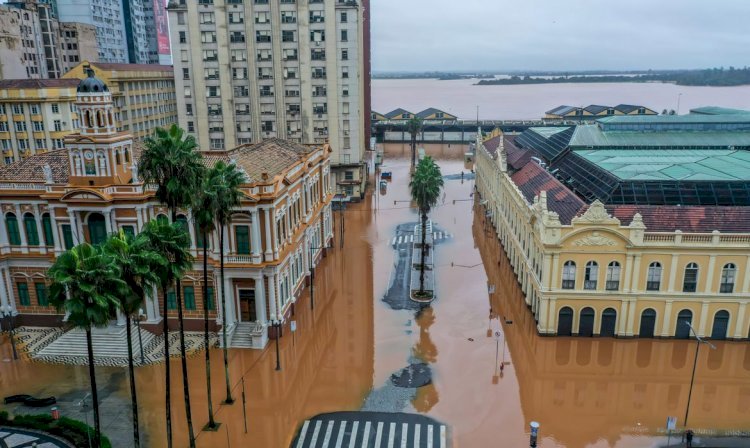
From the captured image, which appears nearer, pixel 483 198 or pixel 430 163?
pixel 430 163

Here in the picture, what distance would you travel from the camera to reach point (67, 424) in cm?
3291

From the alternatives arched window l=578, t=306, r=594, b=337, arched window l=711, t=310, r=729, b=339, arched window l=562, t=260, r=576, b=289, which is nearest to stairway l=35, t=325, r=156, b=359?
arched window l=562, t=260, r=576, b=289

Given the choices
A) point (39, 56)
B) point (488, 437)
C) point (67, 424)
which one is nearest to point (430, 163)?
point (488, 437)

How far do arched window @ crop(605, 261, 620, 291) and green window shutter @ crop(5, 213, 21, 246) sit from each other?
4920cm

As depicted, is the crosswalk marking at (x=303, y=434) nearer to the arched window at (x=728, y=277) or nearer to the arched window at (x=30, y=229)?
the arched window at (x=30, y=229)

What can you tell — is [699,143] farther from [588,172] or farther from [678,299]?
[678,299]

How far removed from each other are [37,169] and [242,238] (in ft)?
64.2

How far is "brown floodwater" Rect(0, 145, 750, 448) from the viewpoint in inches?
1350

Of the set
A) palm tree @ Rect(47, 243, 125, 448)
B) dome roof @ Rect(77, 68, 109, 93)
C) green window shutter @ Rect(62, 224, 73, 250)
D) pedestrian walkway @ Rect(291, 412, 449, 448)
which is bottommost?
pedestrian walkway @ Rect(291, 412, 449, 448)

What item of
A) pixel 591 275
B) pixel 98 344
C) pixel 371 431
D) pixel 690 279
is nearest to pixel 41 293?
pixel 98 344

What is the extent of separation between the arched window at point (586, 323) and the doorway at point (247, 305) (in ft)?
88.9

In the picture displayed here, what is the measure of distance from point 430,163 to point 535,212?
11.6 m

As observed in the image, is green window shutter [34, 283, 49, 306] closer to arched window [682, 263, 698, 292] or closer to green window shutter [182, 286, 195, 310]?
green window shutter [182, 286, 195, 310]

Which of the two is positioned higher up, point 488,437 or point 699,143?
point 699,143
